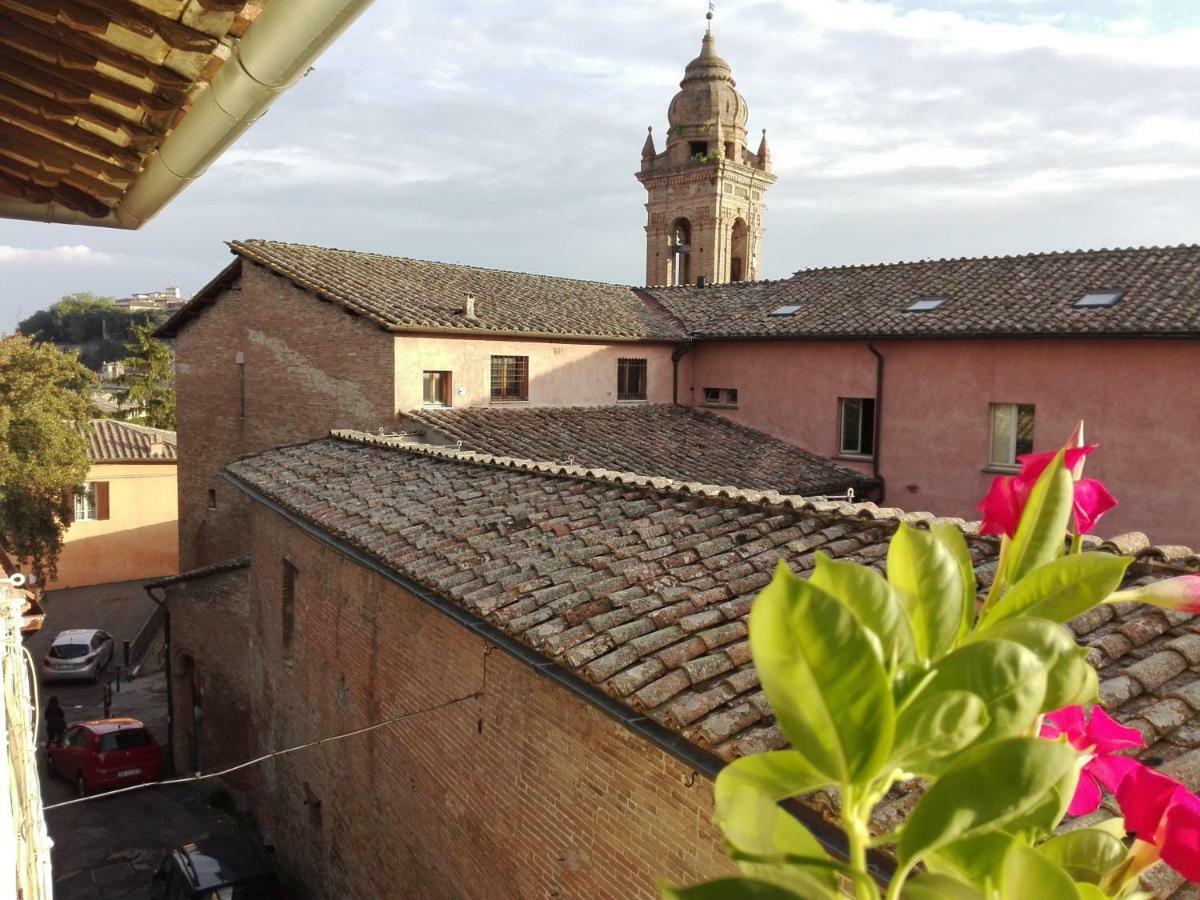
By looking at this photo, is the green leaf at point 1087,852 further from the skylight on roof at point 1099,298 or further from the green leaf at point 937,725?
the skylight on roof at point 1099,298

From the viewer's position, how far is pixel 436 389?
55.2 ft

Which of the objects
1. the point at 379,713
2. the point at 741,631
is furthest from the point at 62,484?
the point at 741,631

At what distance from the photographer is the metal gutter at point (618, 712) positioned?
3244 mm

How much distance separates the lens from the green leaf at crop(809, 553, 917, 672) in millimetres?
747

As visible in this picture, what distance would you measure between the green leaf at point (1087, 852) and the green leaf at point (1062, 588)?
0.30 meters

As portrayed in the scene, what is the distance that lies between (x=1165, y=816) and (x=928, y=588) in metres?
0.42

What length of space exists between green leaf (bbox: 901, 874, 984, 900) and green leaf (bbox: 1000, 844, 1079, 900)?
3cm

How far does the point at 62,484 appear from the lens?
20500mm

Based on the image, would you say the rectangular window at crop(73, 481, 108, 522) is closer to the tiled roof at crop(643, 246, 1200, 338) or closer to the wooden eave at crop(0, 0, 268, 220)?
the tiled roof at crop(643, 246, 1200, 338)

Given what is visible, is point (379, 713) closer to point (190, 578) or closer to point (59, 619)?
point (190, 578)

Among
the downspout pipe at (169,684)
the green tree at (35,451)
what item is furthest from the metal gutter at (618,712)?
the green tree at (35,451)

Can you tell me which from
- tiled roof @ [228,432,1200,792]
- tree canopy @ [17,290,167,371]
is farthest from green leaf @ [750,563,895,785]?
tree canopy @ [17,290,167,371]

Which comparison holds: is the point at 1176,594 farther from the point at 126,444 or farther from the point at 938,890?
the point at 126,444

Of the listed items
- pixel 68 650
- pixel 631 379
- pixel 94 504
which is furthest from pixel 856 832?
pixel 94 504
